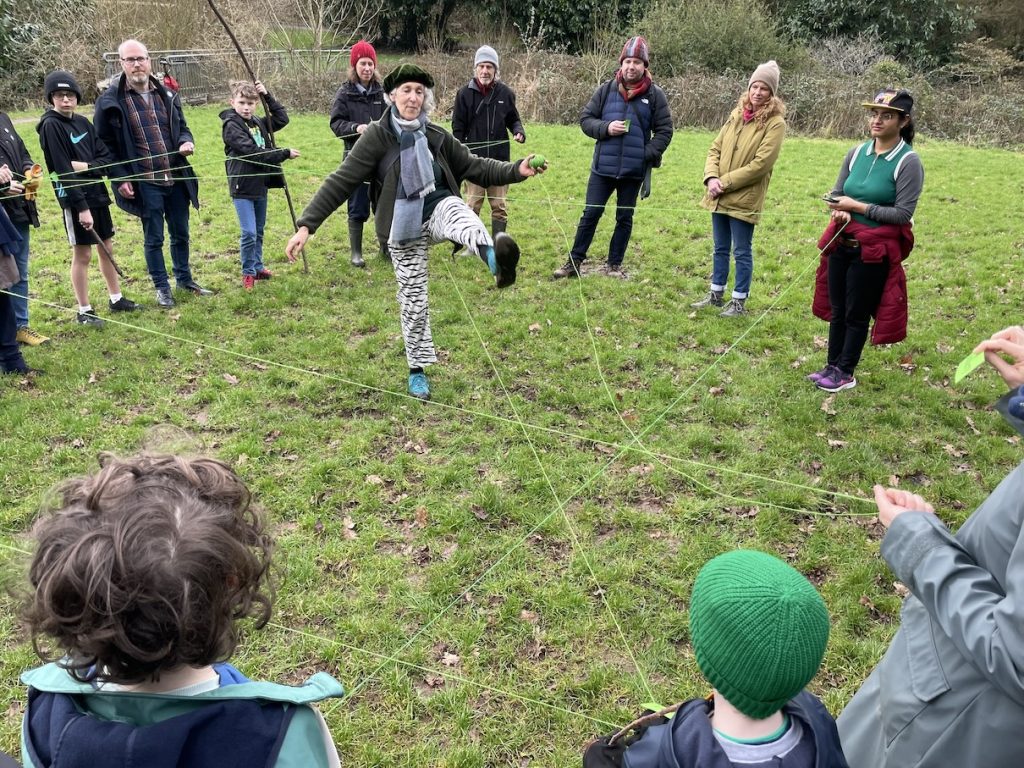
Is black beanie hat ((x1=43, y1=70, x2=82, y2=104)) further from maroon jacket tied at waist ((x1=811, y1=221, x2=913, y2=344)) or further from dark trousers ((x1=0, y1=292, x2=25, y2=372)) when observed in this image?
maroon jacket tied at waist ((x1=811, y1=221, x2=913, y2=344))

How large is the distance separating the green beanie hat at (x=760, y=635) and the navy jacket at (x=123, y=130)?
19.1 feet

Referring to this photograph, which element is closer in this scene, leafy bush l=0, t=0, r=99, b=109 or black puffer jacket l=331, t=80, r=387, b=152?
black puffer jacket l=331, t=80, r=387, b=152

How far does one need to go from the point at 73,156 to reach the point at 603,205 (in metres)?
4.42

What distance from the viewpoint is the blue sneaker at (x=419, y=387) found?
4.81 m

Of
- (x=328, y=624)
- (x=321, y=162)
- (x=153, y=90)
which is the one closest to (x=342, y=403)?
(x=328, y=624)

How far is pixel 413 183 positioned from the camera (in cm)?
417

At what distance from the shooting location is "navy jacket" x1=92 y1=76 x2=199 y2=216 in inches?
219

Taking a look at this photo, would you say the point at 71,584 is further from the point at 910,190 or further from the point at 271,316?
the point at 271,316

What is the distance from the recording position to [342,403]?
4789mm

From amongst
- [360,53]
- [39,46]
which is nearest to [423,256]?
[360,53]

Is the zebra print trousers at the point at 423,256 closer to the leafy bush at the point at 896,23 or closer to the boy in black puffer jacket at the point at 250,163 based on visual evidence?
the boy in black puffer jacket at the point at 250,163

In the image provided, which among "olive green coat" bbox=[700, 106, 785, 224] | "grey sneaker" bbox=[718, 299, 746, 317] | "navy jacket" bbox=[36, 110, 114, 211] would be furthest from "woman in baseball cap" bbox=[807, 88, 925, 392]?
"navy jacket" bbox=[36, 110, 114, 211]

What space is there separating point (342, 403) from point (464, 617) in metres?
2.12

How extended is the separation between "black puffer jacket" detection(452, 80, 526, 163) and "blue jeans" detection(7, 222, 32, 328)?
387 centimetres
